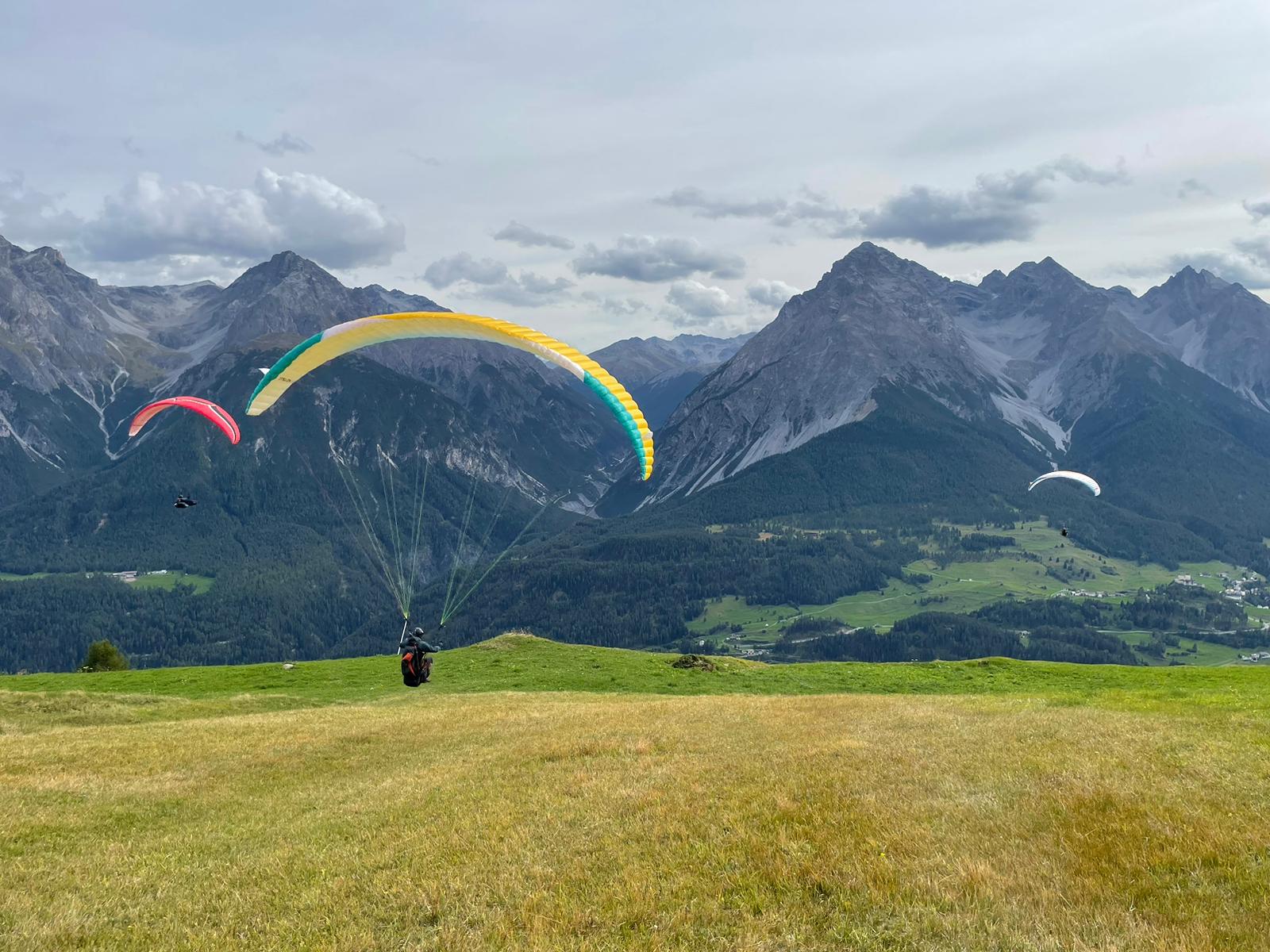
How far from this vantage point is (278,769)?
23734mm

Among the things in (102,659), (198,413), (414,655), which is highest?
(198,413)

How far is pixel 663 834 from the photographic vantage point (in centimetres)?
1444

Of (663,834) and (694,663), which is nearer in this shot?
(663,834)

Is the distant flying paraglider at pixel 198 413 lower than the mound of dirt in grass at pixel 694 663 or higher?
higher

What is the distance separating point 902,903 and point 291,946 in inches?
321

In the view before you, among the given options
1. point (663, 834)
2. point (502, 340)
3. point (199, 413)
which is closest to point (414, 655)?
point (502, 340)

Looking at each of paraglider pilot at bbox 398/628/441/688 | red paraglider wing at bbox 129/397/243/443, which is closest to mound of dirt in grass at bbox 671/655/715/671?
paraglider pilot at bbox 398/628/441/688

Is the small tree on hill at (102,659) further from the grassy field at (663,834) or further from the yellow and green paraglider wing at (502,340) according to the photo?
the yellow and green paraglider wing at (502,340)

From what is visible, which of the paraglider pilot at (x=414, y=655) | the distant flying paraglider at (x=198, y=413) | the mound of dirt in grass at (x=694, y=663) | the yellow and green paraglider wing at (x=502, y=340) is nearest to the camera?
the yellow and green paraglider wing at (x=502, y=340)

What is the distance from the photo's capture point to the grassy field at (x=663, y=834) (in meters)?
11.0

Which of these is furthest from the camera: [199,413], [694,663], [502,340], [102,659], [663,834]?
[102,659]

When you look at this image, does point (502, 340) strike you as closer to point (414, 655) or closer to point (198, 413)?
point (414, 655)

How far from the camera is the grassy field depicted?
11.0 meters

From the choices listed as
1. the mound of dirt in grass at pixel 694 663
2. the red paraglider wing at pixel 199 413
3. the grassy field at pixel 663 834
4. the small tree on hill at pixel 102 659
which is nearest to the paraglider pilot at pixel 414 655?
the grassy field at pixel 663 834
